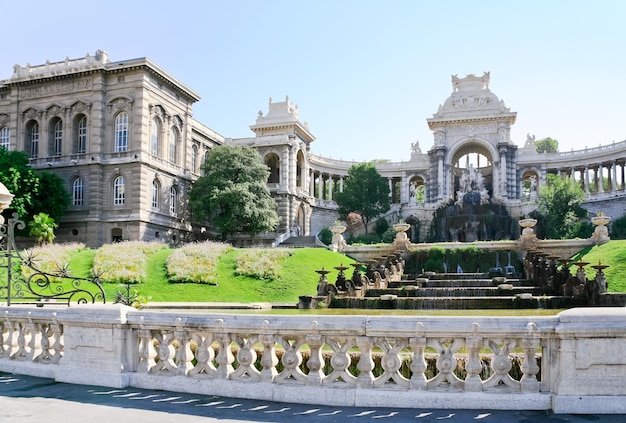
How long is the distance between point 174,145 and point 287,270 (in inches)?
1149

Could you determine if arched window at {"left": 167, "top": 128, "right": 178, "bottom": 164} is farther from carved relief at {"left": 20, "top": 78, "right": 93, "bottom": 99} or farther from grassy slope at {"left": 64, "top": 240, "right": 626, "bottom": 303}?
grassy slope at {"left": 64, "top": 240, "right": 626, "bottom": 303}

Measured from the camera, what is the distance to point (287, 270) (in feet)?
116

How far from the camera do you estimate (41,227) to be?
149ft

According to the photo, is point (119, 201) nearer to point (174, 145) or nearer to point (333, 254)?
point (174, 145)

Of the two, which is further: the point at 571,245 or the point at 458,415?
the point at 571,245

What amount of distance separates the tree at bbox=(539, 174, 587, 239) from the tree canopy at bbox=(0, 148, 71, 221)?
45.6 meters

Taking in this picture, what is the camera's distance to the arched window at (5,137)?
187 feet

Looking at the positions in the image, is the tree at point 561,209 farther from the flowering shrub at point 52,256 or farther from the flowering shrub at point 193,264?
the flowering shrub at point 52,256

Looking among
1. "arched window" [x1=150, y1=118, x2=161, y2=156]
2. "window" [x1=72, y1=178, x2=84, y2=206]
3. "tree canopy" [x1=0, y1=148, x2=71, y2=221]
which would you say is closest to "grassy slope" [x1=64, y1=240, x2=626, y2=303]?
"tree canopy" [x1=0, y1=148, x2=71, y2=221]

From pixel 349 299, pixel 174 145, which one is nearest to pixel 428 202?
pixel 174 145

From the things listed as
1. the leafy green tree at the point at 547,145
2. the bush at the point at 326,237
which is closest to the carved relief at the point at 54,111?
the bush at the point at 326,237

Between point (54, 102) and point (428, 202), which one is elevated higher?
point (54, 102)

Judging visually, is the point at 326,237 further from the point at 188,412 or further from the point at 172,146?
the point at 188,412

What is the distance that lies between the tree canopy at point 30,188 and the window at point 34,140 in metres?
5.38
